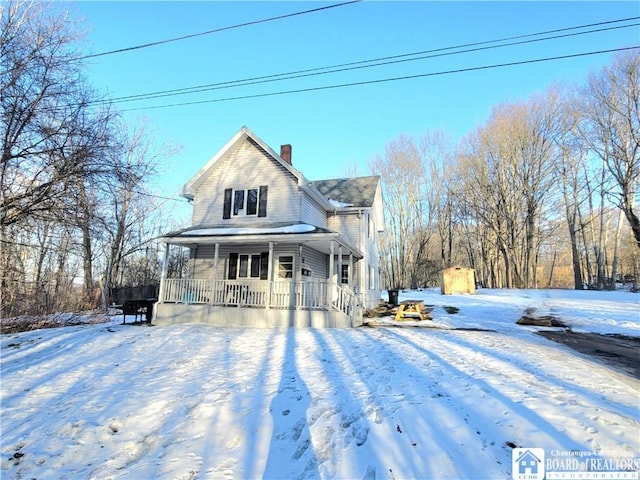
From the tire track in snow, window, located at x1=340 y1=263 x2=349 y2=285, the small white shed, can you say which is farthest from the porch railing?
the small white shed

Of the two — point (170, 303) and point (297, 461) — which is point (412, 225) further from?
point (297, 461)

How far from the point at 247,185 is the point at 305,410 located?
39.7 ft

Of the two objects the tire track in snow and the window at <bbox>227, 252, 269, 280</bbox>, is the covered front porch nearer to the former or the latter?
the window at <bbox>227, 252, 269, 280</bbox>

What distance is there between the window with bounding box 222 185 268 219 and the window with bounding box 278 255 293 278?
211 cm

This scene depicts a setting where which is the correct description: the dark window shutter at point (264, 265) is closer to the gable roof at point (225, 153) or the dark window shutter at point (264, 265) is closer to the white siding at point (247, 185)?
the white siding at point (247, 185)

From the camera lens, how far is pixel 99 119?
35.7 feet

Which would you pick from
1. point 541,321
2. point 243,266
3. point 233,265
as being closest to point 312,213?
point 243,266

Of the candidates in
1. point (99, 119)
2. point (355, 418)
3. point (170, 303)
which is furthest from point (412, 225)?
point (355, 418)

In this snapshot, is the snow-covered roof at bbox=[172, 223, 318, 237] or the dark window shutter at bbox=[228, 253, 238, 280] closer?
the snow-covered roof at bbox=[172, 223, 318, 237]

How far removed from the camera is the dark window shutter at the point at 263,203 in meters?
14.7

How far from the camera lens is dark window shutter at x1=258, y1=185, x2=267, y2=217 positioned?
14703 mm

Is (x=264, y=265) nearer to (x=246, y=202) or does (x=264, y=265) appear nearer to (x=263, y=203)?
(x=263, y=203)

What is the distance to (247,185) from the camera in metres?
15.2

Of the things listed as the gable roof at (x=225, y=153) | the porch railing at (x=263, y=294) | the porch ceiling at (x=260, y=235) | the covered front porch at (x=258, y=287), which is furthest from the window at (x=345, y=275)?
the gable roof at (x=225, y=153)
